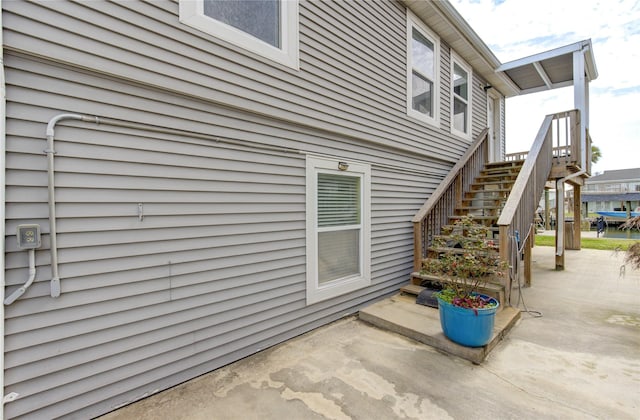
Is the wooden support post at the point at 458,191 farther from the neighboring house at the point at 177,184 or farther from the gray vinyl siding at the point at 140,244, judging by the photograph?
the gray vinyl siding at the point at 140,244

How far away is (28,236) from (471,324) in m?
3.35

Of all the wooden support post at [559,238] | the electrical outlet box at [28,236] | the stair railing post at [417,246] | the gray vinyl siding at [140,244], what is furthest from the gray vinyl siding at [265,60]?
the wooden support post at [559,238]

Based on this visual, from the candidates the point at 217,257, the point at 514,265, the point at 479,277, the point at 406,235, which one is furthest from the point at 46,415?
the point at 514,265

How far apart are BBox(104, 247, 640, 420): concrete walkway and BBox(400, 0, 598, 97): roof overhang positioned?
4.80m

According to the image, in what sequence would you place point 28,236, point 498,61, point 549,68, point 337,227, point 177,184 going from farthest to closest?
1. point 549,68
2. point 498,61
3. point 337,227
4. point 177,184
5. point 28,236

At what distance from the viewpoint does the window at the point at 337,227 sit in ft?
10.7

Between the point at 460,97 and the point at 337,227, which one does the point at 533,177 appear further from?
the point at 337,227

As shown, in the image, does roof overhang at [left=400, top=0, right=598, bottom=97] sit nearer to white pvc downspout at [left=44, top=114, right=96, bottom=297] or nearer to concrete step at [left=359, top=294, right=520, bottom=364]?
concrete step at [left=359, top=294, right=520, bottom=364]

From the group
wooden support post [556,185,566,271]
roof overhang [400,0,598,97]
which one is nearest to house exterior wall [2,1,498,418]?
roof overhang [400,0,598,97]

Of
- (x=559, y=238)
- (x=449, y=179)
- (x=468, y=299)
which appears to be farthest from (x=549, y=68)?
(x=468, y=299)

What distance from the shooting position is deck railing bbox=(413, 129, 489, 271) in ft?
14.5

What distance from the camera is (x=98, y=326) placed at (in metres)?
1.94

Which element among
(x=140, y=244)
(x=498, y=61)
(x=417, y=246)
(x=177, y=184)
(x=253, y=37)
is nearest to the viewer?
(x=140, y=244)

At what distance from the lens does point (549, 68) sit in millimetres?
6699
